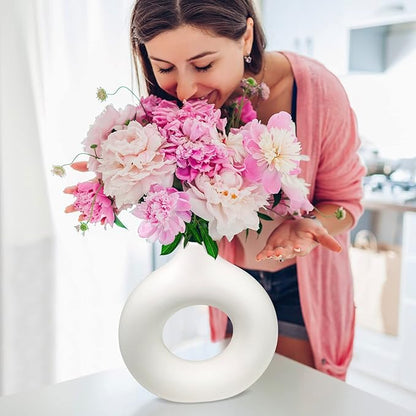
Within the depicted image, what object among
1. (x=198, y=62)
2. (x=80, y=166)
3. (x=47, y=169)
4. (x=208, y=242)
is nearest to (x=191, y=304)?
(x=208, y=242)

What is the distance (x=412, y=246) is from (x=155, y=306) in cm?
169

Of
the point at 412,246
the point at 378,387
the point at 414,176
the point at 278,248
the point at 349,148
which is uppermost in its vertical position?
the point at 349,148

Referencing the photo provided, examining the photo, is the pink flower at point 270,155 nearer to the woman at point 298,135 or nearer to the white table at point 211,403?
the woman at point 298,135

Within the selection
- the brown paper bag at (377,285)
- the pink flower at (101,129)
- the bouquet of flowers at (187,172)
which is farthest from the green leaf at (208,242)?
the brown paper bag at (377,285)

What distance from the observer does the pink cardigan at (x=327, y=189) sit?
1.12m

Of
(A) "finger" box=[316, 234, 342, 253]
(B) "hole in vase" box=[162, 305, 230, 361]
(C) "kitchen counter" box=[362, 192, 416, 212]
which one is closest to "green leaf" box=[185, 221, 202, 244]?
(A) "finger" box=[316, 234, 342, 253]

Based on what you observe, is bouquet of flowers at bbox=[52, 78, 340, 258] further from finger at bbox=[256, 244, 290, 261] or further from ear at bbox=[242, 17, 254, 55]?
ear at bbox=[242, 17, 254, 55]

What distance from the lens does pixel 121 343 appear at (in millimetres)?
959

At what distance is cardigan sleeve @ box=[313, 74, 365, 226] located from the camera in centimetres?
113

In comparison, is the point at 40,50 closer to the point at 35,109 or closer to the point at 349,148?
the point at 35,109

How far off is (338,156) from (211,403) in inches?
21.9

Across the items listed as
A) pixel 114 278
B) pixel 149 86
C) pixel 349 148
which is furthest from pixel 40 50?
pixel 349 148

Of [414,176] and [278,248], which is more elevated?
[278,248]

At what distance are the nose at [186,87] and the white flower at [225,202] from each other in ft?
0.74
